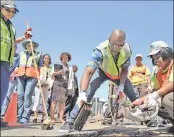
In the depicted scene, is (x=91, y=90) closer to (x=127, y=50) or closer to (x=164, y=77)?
(x=127, y=50)

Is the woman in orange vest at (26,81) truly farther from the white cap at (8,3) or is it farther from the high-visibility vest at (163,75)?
the high-visibility vest at (163,75)

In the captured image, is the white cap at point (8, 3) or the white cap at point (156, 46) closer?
the white cap at point (156, 46)

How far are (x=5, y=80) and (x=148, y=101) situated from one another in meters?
1.73

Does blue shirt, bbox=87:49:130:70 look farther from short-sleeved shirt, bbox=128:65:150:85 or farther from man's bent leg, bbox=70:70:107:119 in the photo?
short-sleeved shirt, bbox=128:65:150:85

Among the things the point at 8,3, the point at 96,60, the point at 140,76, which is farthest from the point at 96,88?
the point at 140,76

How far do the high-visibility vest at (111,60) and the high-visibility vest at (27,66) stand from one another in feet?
7.26

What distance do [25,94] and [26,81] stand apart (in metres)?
0.31

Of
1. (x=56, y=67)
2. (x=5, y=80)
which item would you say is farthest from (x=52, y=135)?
(x=56, y=67)

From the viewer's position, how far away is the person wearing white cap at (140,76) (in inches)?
285

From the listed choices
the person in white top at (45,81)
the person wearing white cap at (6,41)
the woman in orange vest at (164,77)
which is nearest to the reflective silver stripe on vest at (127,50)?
the woman in orange vest at (164,77)

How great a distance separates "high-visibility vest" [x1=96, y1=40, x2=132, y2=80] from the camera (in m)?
4.48

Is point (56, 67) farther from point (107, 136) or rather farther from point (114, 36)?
point (107, 136)

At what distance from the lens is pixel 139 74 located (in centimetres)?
736

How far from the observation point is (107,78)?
185 inches
